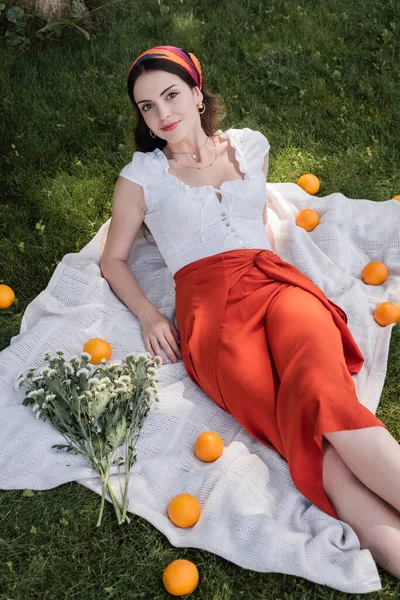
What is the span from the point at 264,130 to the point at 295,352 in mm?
2998

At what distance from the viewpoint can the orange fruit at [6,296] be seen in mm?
4754

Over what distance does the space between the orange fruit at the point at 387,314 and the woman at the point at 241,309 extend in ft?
1.61

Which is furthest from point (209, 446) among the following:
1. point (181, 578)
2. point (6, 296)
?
point (6, 296)

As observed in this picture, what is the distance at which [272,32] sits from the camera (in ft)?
22.2

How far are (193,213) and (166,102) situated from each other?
0.66 m

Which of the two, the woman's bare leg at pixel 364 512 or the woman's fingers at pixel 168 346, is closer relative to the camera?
the woman's bare leg at pixel 364 512

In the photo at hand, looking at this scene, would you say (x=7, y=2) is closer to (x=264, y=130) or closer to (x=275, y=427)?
(x=264, y=130)

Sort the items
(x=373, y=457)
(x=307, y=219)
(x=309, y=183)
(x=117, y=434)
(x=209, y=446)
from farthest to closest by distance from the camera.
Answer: (x=309, y=183) → (x=307, y=219) → (x=209, y=446) → (x=117, y=434) → (x=373, y=457)

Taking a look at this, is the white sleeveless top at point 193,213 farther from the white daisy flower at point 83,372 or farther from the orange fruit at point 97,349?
the white daisy flower at point 83,372

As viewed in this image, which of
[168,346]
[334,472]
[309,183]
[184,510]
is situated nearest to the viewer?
[334,472]

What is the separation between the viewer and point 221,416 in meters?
3.92

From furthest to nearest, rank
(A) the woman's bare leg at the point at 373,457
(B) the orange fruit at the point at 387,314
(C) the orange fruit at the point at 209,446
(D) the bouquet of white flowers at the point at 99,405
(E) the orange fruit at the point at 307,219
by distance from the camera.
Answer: (E) the orange fruit at the point at 307,219
(B) the orange fruit at the point at 387,314
(C) the orange fruit at the point at 209,446
(D) the bouquet of white flowers at the point at 99,405
(A) the woman's bare leg at the point at 373,457

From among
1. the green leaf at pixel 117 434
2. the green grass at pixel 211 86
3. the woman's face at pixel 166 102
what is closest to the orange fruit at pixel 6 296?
the green grass at pixel 211 86

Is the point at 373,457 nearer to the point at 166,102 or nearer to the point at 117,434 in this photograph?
the point at 117,434
